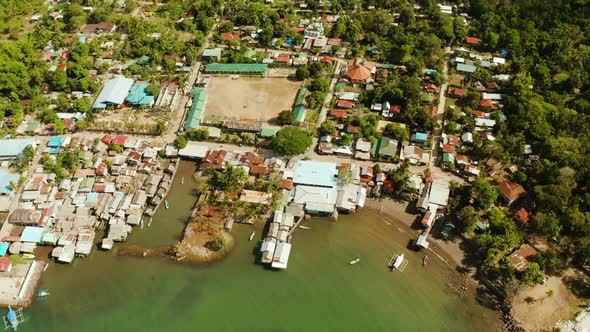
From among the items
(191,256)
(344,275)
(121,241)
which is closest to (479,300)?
(344,275)

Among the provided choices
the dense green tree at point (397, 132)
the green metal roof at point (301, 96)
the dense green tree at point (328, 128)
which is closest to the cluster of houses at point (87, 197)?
the green metal roof at point (301, 96)

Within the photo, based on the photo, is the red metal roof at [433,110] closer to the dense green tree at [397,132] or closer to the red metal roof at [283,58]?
the dense green tree at [397,132]

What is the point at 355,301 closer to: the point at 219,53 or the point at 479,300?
the point at 479,300

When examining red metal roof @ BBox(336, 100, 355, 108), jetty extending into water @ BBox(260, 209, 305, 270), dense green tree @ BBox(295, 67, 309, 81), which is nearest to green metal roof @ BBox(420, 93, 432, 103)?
red metal roof @ BBox(336, 100, 355, 108)

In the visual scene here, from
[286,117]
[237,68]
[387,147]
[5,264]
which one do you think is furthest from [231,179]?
[5,264]

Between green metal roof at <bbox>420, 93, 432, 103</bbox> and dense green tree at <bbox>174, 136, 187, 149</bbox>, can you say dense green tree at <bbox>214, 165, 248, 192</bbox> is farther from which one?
green metal roof at <bbox>420, 93, 432, 103</bbox>

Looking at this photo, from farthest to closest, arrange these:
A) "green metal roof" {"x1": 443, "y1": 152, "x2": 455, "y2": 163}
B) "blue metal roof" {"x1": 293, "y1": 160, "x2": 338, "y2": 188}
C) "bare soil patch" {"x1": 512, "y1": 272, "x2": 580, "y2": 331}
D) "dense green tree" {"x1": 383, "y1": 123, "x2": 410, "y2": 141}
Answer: "dense green tree" {"x1": 383, "y1": 123, "x2": 410, "y2": 141} → "green metal roof" {"x1": 443, "y1": 152, "x2": 455, "y2": 163} → "blue metal roof" {"x1": 293, "y1": 160, "x2": 338, "y2": 188} → "bare soil patch" {"x1": 512, "y1": 272, "x2": 580, "y2": 331}

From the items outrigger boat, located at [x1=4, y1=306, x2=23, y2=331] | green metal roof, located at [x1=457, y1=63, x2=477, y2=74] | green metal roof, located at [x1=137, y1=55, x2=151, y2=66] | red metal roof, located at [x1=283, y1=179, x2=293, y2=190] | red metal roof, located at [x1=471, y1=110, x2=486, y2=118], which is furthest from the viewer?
green metal roof, located at [x1=137, y1=55, x2=151, y2=66]

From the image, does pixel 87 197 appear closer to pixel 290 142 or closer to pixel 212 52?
pixel 290 142
